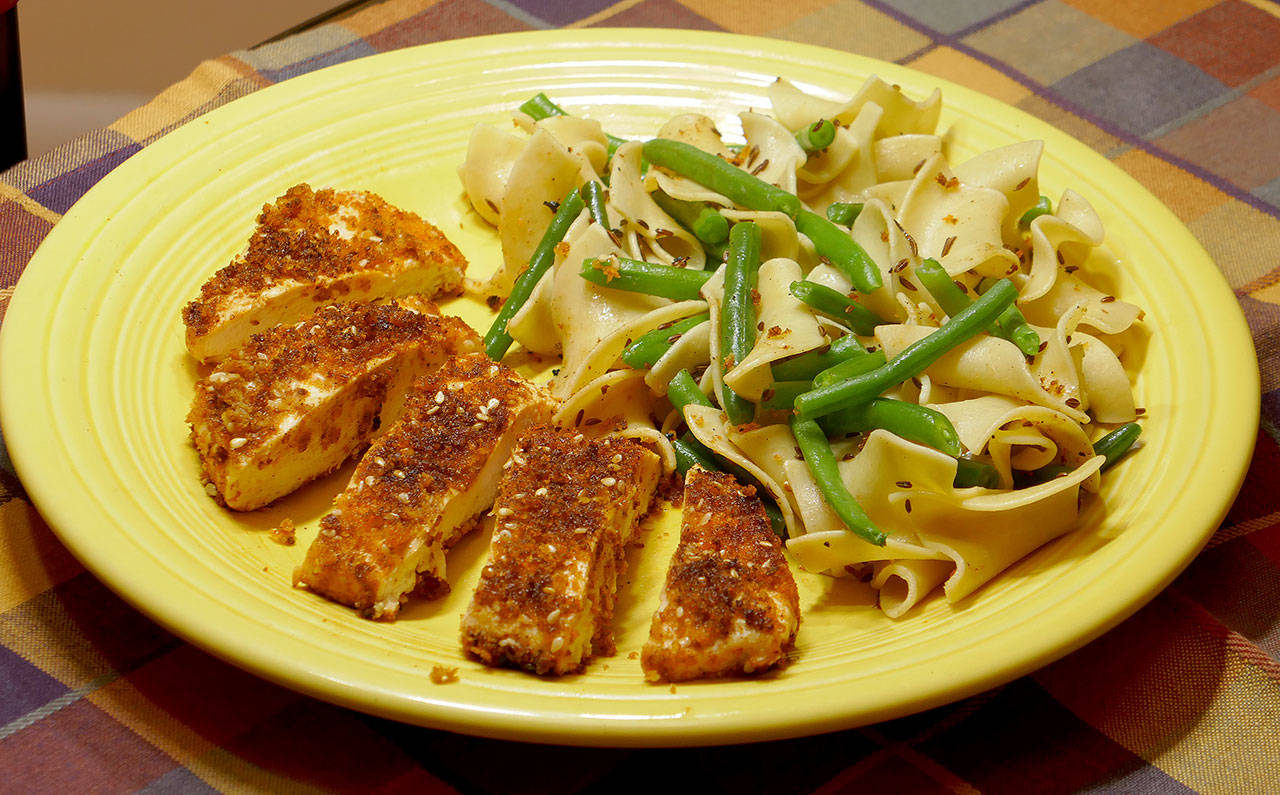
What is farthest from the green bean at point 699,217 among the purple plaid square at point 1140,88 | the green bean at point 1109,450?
the purple plaid square at point 1140,88

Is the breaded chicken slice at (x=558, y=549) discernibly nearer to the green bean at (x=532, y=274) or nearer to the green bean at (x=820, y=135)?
the green bean at (x=532, y=274)

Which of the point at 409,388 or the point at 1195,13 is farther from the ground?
the point at 1195,13

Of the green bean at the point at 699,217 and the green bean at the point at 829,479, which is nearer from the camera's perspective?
the green bean at the point at 829,479

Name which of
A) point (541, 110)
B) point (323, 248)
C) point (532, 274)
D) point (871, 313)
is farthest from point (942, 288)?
point (323, 248)

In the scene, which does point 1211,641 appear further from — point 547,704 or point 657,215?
point 657,215

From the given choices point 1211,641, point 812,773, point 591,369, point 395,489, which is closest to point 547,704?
point 812,773

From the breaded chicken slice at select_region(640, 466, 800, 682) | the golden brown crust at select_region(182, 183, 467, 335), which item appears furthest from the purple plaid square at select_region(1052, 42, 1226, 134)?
the breaded chicken slice at select_region(640, 466, 800, 682)
